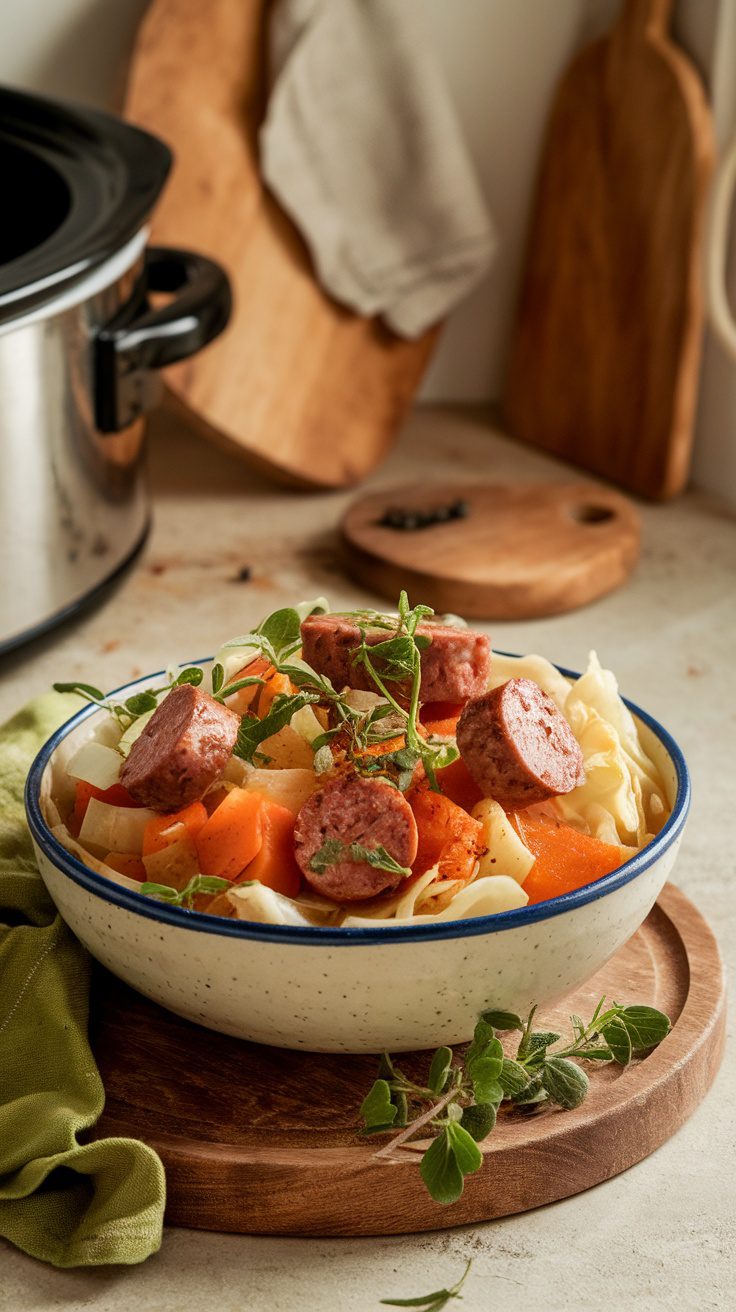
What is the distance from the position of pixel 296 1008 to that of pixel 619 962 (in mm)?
303

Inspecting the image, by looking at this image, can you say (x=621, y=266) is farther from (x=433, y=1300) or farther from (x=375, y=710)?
(x=433, y=1300)

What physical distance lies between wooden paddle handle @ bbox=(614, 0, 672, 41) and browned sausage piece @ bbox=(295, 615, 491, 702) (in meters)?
1.59

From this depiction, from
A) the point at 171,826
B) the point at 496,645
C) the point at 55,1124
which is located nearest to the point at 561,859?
the point at 171,826

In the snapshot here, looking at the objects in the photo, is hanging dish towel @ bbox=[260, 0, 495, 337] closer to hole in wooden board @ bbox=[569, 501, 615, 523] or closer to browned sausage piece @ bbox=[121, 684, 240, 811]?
hole in wooden board @ bbox=[569, 501, 615, 523]

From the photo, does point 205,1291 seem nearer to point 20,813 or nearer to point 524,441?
point 20,813

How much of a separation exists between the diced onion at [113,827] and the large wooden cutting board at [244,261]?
1267 millimetres

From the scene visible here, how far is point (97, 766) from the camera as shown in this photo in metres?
1.02

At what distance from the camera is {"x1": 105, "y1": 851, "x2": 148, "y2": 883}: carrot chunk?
96 cm

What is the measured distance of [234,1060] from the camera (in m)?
0.99

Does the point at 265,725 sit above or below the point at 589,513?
above

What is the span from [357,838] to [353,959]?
73 mm

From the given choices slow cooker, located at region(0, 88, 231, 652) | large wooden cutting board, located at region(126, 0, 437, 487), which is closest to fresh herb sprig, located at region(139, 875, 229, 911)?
slow cooker, located at region(0, 88, 231, 652)

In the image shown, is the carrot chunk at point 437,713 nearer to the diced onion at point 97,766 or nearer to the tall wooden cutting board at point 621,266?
the diced onion at point 97,766

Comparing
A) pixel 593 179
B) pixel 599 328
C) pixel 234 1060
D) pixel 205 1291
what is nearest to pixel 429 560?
pixel 599 328
